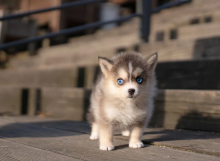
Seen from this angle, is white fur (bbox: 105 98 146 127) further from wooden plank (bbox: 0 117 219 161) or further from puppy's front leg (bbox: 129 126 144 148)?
wooden plank (bbox: 0 117 219 161)

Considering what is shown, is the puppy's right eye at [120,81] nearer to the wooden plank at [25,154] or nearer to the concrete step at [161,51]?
the wooden plank at [25,154]

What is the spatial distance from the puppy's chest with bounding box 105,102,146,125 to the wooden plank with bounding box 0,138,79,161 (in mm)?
673

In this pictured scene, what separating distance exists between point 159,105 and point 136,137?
107 centimetres

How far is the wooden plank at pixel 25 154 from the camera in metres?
2.25

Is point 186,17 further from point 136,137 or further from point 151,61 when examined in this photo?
point 136,137

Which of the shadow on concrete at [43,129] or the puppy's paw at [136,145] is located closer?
the puppy's paw at [136,145]

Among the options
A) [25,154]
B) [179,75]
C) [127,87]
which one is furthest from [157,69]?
[25,154]

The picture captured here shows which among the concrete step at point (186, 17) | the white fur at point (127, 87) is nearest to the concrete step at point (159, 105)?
the white fur at point (127, 87)

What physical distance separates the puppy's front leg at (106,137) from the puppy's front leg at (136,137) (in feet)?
0.66

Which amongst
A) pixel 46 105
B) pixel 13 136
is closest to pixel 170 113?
pixel 13 136

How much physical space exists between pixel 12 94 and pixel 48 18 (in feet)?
26.1

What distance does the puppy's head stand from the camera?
2688mm

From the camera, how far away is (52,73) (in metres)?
6.10

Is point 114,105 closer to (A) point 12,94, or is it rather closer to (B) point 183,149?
(B) point 183,149
